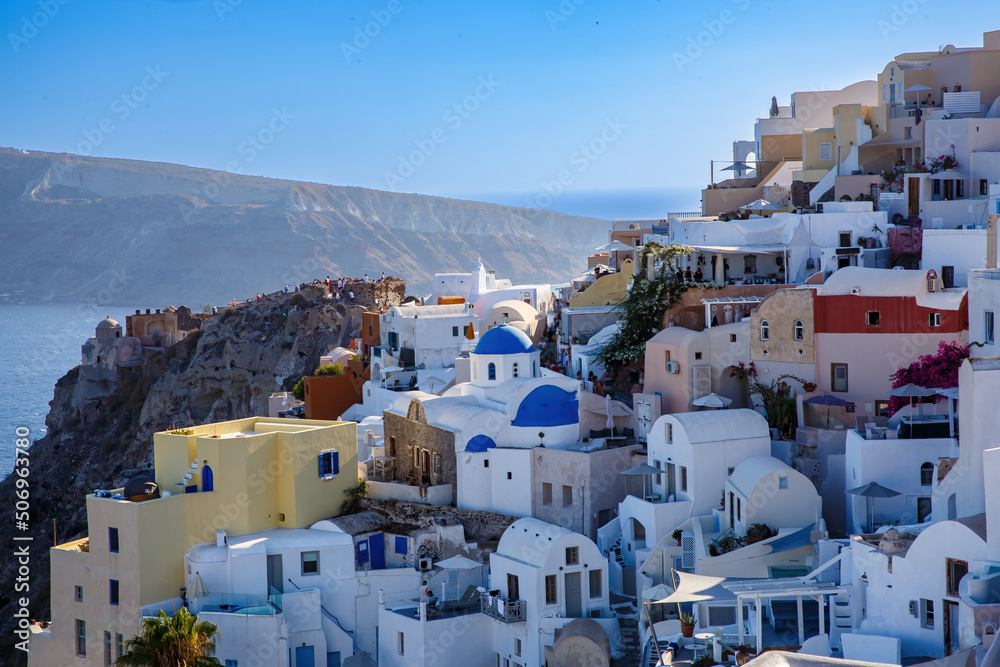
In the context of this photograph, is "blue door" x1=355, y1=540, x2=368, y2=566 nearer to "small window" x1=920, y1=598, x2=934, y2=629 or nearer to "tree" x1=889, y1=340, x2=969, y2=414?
"tree" x1=889, y1=340, x2=969, y2=414

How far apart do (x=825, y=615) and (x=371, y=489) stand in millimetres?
15594

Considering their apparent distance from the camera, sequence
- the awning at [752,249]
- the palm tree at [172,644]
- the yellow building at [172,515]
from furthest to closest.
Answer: the awning at [752,249], the yellow building at [172,515], the palm tree at [172,644]

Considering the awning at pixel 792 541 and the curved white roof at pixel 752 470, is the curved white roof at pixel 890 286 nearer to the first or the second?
the curved white roof at pixel 752 470

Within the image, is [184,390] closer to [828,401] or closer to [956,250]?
[828,401]

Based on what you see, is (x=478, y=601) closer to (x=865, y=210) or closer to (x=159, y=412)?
(x=865, y=210)

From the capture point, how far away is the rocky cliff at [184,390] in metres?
64.1

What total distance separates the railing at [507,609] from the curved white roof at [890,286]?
12035 millimetres

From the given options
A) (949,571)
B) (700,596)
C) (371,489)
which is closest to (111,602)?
(371,489)

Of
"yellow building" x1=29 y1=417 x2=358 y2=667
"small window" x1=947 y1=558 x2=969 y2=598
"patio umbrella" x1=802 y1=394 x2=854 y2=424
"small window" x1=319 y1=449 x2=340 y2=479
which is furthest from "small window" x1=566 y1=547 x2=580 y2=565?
"small window" x1=947 y1=558 x2=969 y2=598

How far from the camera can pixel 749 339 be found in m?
33.0

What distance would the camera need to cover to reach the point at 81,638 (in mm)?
31828

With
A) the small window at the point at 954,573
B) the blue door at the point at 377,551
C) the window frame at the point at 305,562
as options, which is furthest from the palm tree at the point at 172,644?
the small window at the point at 954,573

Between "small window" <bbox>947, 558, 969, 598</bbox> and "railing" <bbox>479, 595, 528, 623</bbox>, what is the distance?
11016mm

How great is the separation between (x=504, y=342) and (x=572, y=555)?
1095 centimetres
